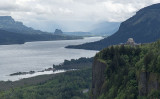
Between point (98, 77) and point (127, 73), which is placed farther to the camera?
point (98, 77)

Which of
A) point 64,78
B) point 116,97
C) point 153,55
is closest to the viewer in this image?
point 153,55

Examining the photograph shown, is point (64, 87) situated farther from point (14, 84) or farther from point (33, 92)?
point (14, 84)

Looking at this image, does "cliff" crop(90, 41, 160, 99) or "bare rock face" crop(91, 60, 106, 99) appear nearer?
"cliff" crop(90, 41, 160, 99)

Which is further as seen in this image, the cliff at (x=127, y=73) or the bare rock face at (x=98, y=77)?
the bare rock face at (x=98, y=77)

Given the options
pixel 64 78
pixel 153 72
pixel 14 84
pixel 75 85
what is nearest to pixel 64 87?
pixel 75 85

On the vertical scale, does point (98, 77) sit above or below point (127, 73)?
below
